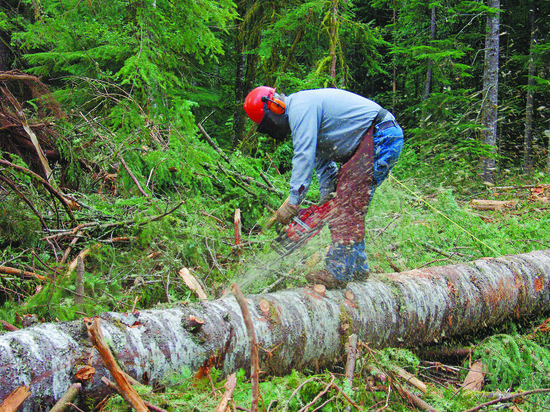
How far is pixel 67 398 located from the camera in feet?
5.41

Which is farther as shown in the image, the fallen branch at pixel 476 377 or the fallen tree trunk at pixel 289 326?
the fallen branch at pixel 476 377

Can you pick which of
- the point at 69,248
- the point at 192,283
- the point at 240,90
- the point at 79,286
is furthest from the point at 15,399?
the point at 240,90

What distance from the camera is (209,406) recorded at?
1721 millimetres

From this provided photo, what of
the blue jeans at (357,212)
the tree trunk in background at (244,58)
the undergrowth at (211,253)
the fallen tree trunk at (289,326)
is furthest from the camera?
the tree trunk in background at (244,58)

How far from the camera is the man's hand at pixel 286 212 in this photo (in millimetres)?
3193

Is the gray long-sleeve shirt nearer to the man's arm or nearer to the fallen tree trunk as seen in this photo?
the man's arm

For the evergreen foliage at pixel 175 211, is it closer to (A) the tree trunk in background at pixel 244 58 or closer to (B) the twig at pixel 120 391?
(B) the twig at pixel 120 391

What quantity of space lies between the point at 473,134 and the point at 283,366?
10532mm

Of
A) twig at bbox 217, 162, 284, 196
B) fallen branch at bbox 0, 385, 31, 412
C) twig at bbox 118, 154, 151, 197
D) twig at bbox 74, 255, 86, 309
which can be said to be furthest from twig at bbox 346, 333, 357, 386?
twig at bbox 217, 162, 284, 196

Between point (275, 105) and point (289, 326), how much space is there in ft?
5.85

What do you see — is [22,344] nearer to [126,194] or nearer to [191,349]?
[191,349]

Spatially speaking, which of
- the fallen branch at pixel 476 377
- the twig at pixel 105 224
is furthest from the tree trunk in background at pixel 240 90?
the fallen branch at pixel 476 377

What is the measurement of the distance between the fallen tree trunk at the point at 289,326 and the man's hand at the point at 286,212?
24.7 inches


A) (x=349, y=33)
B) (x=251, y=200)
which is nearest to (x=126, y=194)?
(x=251, y=200)
